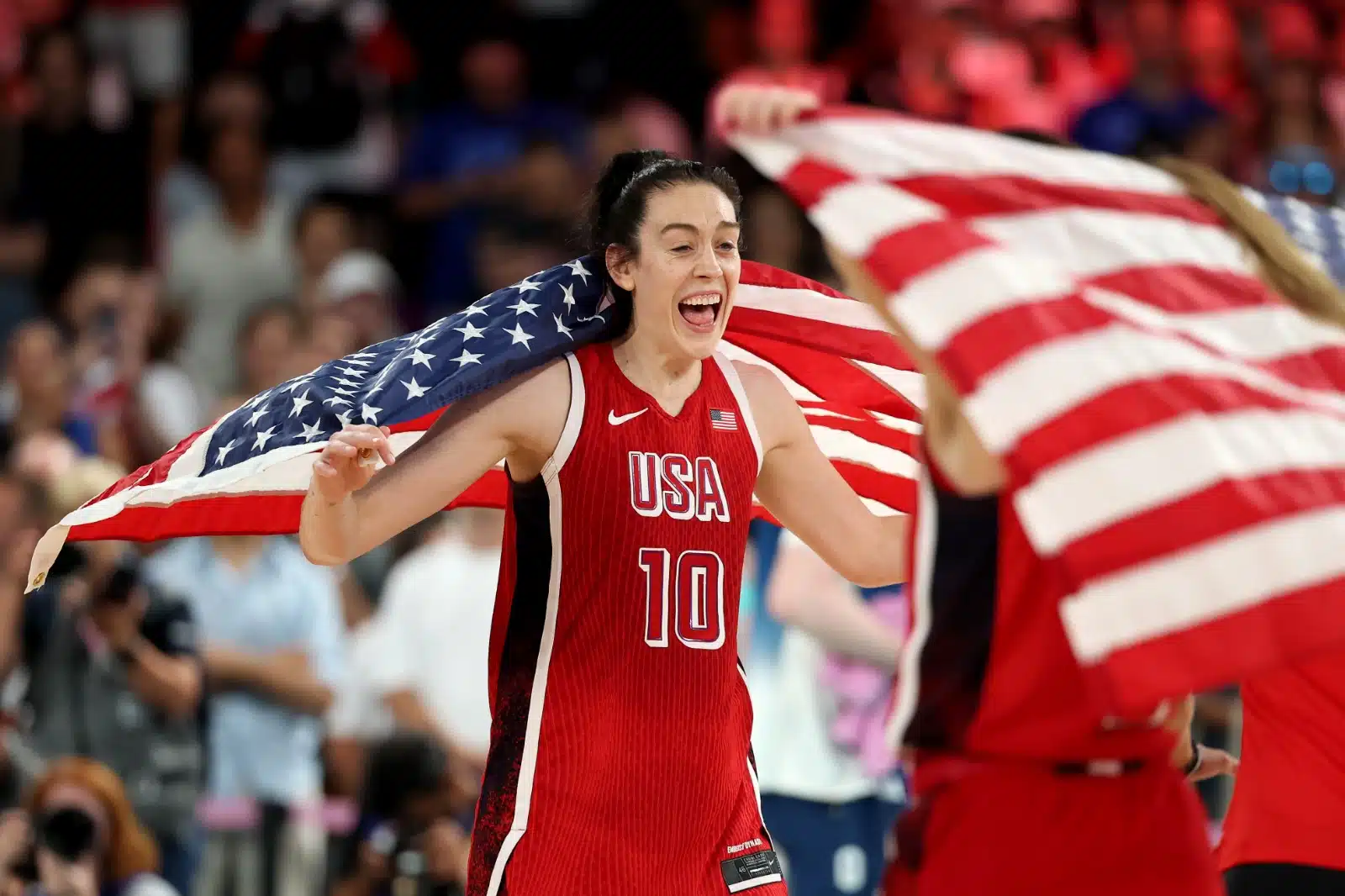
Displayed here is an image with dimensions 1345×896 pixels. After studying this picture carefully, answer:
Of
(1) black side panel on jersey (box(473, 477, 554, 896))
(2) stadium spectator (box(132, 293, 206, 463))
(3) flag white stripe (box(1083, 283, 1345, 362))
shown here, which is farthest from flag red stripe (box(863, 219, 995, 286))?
(2) stadium spectator (box(132, 293, 206, 463))

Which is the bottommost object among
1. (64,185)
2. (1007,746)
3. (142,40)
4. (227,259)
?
(1007,746)

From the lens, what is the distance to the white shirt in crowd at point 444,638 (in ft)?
25.0

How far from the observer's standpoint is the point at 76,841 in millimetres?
6148

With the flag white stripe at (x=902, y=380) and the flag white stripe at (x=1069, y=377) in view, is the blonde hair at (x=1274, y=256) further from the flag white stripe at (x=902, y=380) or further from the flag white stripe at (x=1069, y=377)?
the flag white stripe at (x=902, y=380)

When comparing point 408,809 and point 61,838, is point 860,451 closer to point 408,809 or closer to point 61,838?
point 408,809

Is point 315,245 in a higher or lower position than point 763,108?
higher

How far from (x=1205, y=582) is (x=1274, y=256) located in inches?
31.7

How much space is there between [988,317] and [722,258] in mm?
1092

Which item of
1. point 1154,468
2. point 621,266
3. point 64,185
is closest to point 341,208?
point 64,185

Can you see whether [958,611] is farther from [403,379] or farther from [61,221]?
[61,221]

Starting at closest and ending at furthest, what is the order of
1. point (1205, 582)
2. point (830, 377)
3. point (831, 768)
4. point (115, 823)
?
1. point (1205, 582)
2. point (830, 377)
3. point (115, 823)
4. point (831, 768)

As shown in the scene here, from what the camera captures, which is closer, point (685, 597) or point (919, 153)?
point (919, 153)

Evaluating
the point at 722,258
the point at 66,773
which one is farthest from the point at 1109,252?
the point at 66,773

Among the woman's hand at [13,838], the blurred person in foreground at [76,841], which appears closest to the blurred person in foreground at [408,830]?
the blurred person in foreground at [76,841]
